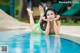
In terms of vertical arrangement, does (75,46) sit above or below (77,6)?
below

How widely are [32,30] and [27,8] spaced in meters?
2.04

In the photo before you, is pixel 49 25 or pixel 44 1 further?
pixel 44 1

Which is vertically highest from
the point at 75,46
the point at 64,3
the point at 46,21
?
the point at 64,3

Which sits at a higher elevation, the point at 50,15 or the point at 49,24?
the point at 50,15

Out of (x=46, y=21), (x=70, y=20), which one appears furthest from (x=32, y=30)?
(x=70, y=20)

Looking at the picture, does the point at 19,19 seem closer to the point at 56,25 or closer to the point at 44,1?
the point at 44,1

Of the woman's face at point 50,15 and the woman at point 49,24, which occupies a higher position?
the woman's face at point 50,15

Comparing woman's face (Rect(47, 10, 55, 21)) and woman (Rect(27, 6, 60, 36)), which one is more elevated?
woman's face (Rect(47, 10, 55, 21))

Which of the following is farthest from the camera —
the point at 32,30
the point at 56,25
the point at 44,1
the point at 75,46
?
the point at 44,1

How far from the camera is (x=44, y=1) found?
11398 millimetres

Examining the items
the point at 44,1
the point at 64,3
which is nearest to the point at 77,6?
the point at 64,3

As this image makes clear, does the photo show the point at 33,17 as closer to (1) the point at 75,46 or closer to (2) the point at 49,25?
(2) the point at 49,25

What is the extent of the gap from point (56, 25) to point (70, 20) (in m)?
3.03

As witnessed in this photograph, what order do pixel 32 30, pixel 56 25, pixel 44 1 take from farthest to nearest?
pixel 44 1 < pixel 32 30 < pixel 56 25
